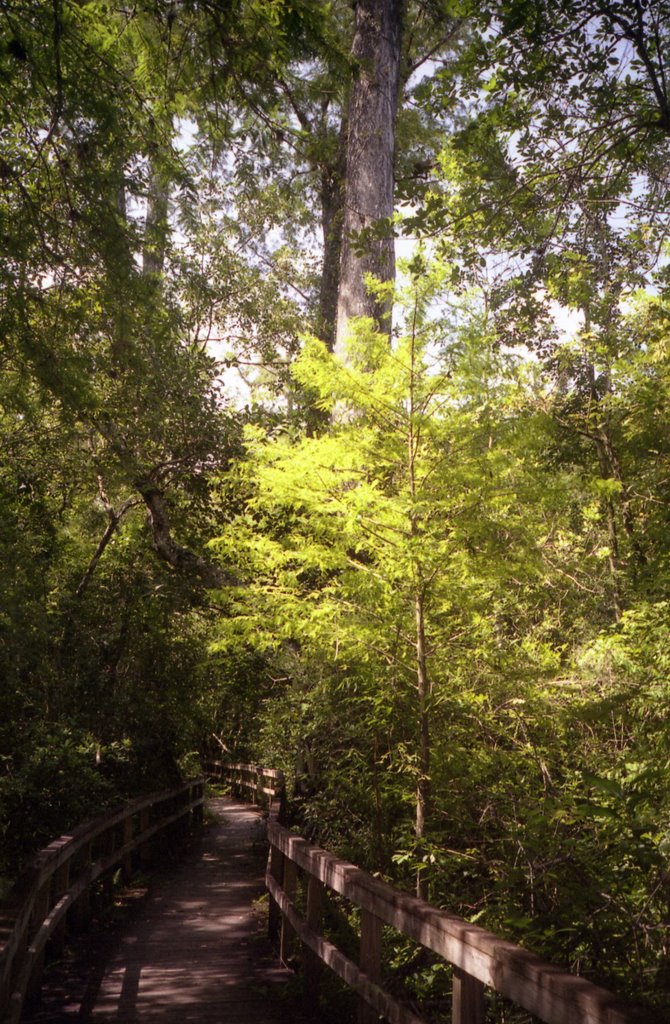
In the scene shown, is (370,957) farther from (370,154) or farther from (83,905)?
(370,154)

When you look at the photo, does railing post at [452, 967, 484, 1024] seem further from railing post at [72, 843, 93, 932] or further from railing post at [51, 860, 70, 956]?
railing post at [72, 843, 93, 932]

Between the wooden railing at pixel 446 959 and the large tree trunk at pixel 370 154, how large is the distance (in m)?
6.58

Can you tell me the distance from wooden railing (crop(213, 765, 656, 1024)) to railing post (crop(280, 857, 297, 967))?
0.81ft

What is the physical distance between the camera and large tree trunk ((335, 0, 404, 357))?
33.7ft

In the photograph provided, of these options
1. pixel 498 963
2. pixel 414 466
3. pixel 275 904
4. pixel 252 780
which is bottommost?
pixel 252 780

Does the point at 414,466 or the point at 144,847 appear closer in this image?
the point at 414,466

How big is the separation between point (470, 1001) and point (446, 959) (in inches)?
26.9

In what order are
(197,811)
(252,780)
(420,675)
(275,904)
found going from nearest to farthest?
(420,675) → (275,904) → (197,811) → (252,780)

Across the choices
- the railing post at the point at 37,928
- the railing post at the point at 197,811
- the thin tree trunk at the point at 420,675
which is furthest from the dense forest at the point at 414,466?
the railing post at the point at 197,811

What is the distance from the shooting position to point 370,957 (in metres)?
4.07

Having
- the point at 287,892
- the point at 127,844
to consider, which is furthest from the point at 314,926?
the point at 127,844

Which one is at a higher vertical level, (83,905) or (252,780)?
(83,905)

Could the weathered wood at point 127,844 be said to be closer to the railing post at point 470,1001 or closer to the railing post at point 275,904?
the railing post at point 275,904

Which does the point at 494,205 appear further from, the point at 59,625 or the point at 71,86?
the point at 59,625
